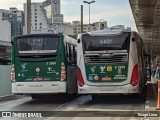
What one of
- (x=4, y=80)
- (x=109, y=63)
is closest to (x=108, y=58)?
(x=109, y=63)

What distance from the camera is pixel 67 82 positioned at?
17.0 meters


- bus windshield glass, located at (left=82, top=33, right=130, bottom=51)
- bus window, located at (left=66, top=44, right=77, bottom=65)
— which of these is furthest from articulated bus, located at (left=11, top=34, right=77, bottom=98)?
bus windshield glass, located at (left=82, top=33, right=130, bottom=51)

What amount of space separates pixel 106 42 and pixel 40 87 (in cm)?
326

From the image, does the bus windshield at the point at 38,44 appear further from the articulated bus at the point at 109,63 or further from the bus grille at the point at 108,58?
the bus grille at the point at 108,58

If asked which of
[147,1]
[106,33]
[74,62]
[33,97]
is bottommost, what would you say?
[33,97]

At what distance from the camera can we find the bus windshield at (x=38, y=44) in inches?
662

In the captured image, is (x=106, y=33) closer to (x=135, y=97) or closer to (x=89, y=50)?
(x=89, y=50)

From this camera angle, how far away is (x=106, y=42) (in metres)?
16.8

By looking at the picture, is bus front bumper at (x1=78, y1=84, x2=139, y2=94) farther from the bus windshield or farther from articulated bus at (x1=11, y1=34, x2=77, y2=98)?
the bus windshield

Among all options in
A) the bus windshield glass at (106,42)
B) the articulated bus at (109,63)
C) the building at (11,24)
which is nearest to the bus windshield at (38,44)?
the articulated bus at (109,63)

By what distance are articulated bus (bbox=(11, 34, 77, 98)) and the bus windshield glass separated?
97 cm

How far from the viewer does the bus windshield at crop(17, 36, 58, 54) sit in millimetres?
16812

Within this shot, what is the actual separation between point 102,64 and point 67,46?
2.04m

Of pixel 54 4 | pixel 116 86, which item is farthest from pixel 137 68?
pixel 54 4
